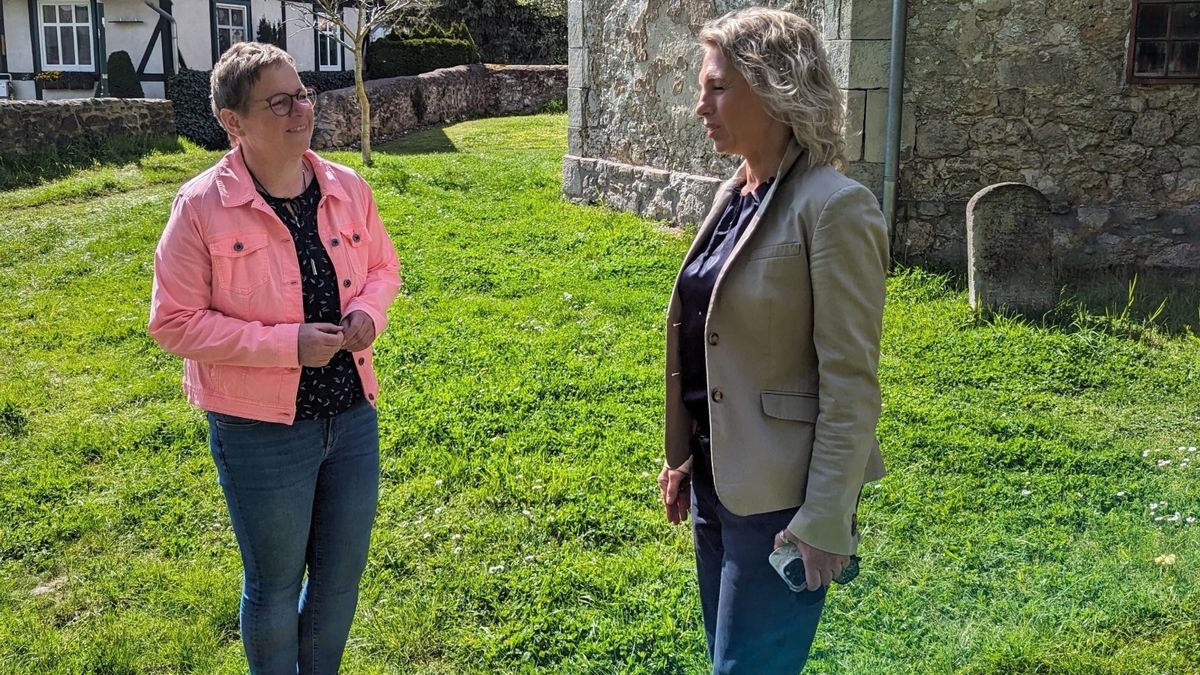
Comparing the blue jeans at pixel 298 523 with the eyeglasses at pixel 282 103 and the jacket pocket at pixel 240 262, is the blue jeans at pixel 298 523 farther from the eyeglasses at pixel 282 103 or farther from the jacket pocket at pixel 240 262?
the eyeglasses at pixel 282 103

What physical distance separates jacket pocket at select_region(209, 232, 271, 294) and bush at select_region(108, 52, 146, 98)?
2012 cm

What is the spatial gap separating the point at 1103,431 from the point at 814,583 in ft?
12.5

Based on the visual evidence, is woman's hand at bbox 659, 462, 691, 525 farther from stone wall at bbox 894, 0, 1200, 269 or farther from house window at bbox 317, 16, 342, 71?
house window at bbox 317, 16, 342, 71

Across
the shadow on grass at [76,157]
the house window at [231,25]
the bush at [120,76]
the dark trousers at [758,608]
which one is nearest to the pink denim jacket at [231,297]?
the dark trousers at [758,608]

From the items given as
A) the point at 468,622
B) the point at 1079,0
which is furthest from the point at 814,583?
the point at 1079,0

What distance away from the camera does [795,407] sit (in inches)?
88.0

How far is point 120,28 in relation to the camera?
21156mm

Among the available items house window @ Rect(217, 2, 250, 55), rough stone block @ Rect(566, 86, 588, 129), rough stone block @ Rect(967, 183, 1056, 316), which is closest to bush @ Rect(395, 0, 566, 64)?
house window @ Rect(217, 2, 250, 55)

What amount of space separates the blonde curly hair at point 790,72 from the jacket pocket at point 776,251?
0.67 feet

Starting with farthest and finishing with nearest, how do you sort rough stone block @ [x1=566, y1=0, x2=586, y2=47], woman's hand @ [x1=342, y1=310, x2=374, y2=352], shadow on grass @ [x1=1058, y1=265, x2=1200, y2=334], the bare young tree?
the bare young tree < rough stone block @ [x1=566, y1=0, x2=586, y2=47] < shadow on grass @ [x1=1058, y1=265, x2=1200, y2=334] < woman's hand @ [x1=342, y1=310, x2=374, y2=352]

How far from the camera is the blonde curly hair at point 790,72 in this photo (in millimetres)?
2184

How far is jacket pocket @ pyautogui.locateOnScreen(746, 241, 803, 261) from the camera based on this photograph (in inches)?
85.3

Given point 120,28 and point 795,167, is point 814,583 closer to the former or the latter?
point 795,167

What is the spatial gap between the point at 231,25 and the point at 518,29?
1030 cm
